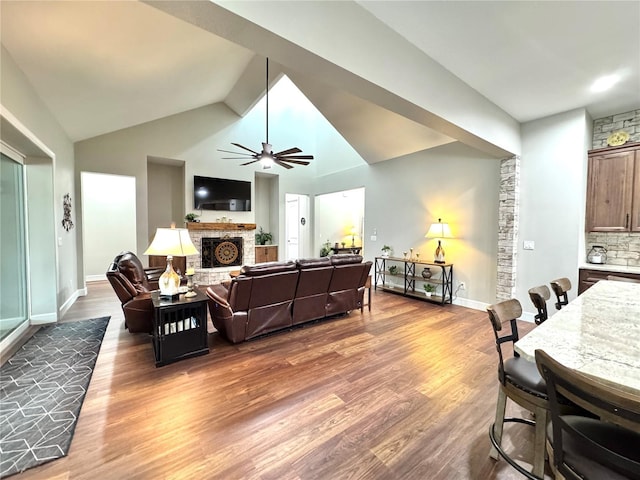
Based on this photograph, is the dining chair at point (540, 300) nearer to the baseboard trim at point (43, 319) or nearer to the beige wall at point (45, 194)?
the beige wall at point (45, 194)

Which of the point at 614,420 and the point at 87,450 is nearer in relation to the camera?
the point at 614,420

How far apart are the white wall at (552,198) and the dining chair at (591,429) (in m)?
3.46

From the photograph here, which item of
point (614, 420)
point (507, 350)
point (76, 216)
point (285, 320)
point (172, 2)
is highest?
point (172, 2)

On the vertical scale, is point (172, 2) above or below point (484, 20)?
below

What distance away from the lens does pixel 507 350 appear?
10.0ft

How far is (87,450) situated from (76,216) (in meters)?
5.31

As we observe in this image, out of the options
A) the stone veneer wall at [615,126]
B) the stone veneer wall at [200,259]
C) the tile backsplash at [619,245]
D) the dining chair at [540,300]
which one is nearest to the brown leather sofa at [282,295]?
the dining chair at [540,300]

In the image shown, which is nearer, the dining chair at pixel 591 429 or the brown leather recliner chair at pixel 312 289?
the dining chair at pixel 591 429

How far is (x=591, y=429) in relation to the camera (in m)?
1.08

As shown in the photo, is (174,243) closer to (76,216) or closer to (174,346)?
(174,346)

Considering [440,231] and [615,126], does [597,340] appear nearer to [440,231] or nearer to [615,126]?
[440,231]

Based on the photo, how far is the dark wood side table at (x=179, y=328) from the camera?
2643 millimetres

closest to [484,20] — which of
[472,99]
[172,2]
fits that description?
[472,99]

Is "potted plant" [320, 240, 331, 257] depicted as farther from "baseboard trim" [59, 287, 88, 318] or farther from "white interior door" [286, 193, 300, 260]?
"baseboard trim" [59, 287, 88, 318]
